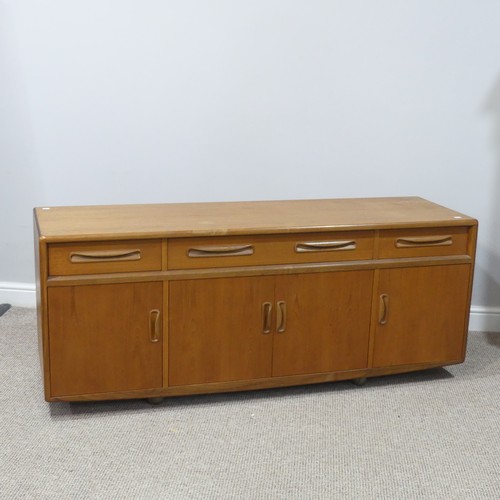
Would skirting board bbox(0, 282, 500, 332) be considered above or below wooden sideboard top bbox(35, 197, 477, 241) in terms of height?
below

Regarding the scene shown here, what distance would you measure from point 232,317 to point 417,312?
733 millimetres

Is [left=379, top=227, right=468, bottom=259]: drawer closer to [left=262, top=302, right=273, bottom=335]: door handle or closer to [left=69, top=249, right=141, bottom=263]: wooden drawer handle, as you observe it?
[left=262, top=302, right=273, bottom=335]: door handle

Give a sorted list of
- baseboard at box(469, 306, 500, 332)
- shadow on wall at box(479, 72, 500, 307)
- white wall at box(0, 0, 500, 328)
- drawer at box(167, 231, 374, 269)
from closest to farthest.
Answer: drawer at box(167, 231, 374, 269), white wall at box(0, 0, 500, 328), shadow on wall at box(479, 72, 500, 307), baseboard at box(469, 306, 500, 332)

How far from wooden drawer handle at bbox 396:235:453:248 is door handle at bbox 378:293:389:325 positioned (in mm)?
200

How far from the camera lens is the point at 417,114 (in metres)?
3.84

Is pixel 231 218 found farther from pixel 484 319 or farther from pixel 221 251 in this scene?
pixel 484 319

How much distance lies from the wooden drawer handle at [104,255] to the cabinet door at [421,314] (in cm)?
93

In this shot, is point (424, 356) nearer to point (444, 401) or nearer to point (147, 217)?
point (444, 401)

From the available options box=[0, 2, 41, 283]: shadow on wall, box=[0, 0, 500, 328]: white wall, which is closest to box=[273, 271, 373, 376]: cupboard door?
box=[0, 0, 500, 328]: white wall

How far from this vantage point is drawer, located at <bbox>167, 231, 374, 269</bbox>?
299 centimetres

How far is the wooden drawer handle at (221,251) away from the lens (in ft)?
9.82

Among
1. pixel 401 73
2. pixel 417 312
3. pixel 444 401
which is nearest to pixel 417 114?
pixel 401 73

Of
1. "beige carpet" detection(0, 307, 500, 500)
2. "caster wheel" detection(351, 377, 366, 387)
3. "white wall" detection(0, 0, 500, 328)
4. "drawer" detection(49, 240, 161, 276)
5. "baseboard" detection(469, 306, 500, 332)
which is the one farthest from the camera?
"baseboard" detection(469, 306, 500, 332)

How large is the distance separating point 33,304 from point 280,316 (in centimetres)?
151
